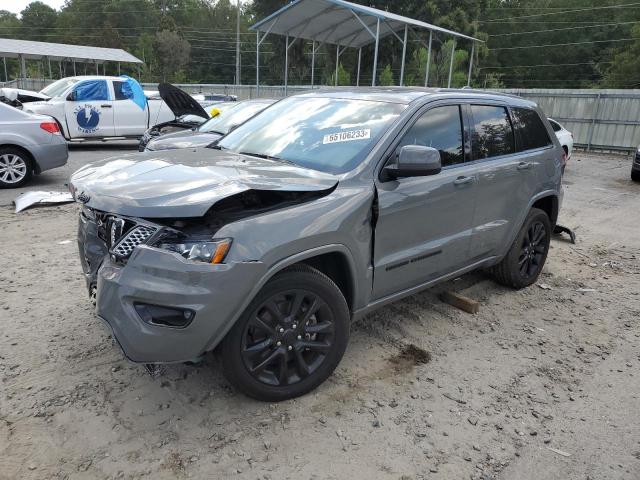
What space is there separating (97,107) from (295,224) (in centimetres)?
1164

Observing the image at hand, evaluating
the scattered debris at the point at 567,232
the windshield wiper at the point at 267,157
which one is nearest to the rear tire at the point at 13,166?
the windshield wiper at the point at 267,157

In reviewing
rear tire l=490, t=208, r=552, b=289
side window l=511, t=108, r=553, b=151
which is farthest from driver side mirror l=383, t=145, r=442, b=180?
rear tire l=490, t=208, r=552, b=289

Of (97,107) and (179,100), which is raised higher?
(179,100)

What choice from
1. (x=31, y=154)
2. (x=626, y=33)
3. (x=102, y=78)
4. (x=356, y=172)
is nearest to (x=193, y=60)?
(x=626, y=33)

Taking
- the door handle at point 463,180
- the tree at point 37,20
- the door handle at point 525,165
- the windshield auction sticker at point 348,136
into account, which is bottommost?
the door handle at point 463,180

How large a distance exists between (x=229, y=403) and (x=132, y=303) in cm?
88

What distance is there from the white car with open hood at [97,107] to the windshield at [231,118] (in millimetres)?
3957

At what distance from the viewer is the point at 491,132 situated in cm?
416

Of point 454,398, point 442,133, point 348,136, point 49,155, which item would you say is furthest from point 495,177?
point 49,155

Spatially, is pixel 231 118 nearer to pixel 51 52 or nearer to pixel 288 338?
pixel 288 338

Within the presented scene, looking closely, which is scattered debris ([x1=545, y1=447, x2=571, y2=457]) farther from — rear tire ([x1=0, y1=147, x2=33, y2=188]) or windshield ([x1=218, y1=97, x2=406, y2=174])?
rear tire ([x1=0, y1=147, x2=33, y2=188])

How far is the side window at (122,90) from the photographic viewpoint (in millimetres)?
12789

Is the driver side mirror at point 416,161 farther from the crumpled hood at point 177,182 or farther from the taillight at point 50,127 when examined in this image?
the taillight at point 50,127

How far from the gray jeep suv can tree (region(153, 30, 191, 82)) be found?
56454 millimetres
